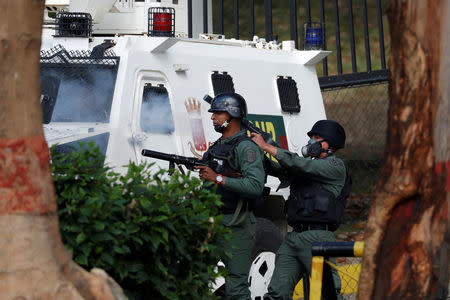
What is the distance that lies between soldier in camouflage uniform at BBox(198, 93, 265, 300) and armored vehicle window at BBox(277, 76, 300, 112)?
6.47ft

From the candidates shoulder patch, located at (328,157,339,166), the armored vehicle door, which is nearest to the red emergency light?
the armored vehicle door

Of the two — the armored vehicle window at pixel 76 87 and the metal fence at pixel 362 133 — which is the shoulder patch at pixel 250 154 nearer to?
the armored vehicle window at pixel 76 87

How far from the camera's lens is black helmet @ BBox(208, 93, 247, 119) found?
22.2 ft

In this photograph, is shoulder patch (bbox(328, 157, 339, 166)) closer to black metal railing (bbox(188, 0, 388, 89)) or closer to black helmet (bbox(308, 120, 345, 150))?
black helmet (bbox(308, 120, 345, 150))

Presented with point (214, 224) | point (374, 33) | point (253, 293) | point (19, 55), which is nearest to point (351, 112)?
point (374, 33)

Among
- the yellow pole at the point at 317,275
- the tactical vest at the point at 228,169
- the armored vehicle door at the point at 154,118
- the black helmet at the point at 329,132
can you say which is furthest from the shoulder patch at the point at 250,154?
the yellow pole at the point at 317,275

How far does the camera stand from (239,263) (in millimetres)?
6555

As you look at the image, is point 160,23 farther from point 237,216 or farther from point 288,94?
point 237,216

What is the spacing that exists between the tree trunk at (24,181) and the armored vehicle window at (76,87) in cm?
305

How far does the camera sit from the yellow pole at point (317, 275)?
A: 17.4ft

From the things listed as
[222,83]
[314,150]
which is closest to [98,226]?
[314,150]

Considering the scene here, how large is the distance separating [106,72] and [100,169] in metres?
2.69

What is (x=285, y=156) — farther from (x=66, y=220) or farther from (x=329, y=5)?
(x=329, y=5)

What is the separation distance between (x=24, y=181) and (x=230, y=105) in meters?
3.02
